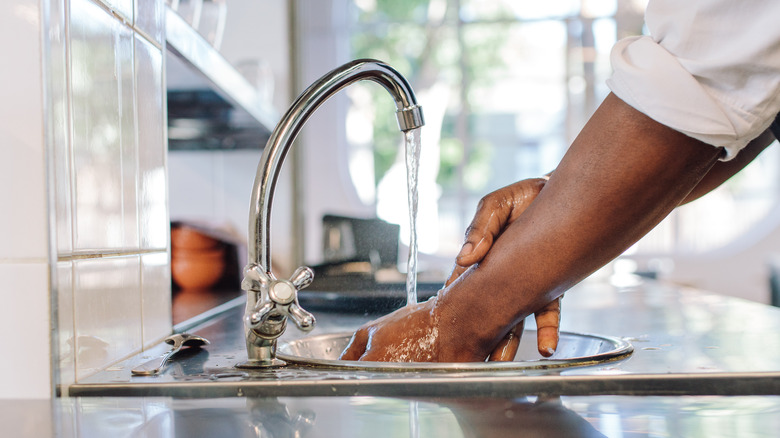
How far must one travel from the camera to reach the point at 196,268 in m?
1.55

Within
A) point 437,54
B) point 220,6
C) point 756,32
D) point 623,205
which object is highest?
point 437,54

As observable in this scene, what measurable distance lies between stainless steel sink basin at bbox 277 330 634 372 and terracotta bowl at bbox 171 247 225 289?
71cm

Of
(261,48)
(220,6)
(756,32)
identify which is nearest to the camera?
(756,32)

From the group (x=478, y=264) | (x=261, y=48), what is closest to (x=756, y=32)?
(x=478, y=264)

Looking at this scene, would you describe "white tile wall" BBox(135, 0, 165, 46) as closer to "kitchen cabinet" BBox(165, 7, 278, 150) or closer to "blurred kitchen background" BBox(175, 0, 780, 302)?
"kitchen cabinet" BBox(165, 7, 278, 150)

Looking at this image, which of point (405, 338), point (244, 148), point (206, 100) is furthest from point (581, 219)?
point (244, 148)

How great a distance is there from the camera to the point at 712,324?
3.09 feet

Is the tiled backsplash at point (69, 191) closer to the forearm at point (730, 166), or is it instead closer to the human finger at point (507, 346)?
the human finger at point (507, 346)

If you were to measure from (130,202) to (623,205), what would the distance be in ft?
1.55

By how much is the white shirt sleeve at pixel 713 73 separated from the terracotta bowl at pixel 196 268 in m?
1.17

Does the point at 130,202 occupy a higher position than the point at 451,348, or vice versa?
the point at 130,202

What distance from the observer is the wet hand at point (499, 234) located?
0.69m

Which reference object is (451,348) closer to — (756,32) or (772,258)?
(756,32)

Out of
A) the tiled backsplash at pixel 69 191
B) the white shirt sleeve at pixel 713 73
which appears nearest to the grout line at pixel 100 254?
the tiled backsplash at pixel 69 191
